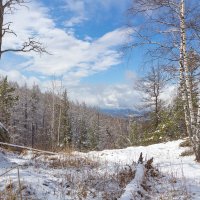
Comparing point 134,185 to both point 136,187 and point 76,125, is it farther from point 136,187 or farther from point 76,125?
point 76,125

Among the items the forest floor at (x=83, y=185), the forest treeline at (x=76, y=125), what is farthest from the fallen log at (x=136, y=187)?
the forest treeline at (x=76, y=125)

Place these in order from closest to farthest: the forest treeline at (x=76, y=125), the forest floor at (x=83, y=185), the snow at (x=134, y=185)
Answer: the snow at (x=134, y=185)
the forest floor at (x=83, y=185)
the forest treeline at (x=76, y=125)

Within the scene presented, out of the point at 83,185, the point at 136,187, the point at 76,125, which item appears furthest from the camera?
the point at 76,125

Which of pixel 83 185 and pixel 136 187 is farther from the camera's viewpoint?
pixel 83 185

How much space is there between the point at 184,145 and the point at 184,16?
7961mm

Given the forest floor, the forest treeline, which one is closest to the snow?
the forest floor

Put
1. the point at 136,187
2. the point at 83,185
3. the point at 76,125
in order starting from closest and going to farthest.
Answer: the point at 136,187, the point at 83,185, the point at 76,125

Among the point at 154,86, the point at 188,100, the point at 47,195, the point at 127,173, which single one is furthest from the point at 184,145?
the point at 154,86

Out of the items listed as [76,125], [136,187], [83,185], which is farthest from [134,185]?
[76,125]

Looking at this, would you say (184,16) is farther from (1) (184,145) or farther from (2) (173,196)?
(1) (184,145)

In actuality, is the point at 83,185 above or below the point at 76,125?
below

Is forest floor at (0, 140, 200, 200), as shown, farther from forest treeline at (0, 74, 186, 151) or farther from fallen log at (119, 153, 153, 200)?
forest treeline at (0, 74, 186, 151)

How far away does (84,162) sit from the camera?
10.3 meters

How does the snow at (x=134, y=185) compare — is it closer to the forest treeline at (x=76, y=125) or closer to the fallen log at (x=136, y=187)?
the fallen log at (x=136, y=187)
